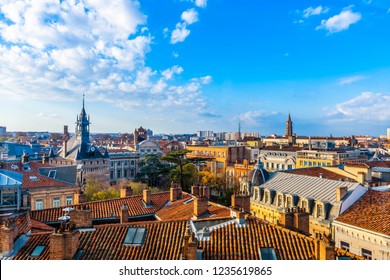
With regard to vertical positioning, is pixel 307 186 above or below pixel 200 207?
above

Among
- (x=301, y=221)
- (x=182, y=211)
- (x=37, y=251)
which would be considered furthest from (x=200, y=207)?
(x=37, y=251)

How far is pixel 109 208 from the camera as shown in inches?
430

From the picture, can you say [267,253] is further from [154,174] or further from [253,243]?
[154,174]

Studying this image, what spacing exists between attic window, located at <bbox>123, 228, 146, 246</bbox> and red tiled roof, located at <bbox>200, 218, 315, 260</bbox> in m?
1.32

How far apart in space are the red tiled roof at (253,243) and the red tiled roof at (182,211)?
214 cm

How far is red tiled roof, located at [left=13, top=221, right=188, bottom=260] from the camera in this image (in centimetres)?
626

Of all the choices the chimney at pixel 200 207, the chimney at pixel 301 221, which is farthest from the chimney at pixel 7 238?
the chimney at pixel 301 221

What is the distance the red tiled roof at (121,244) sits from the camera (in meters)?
6.26

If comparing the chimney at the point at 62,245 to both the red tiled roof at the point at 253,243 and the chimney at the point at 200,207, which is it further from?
the chimney at the point at 200,207

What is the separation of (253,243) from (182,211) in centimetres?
433

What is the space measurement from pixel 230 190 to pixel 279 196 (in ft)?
42.6

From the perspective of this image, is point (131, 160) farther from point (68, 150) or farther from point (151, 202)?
point (151, 202)

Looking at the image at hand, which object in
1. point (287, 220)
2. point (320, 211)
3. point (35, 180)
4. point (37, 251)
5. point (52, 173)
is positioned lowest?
point (320, 211)

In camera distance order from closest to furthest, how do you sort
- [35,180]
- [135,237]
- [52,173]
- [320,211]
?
1. [135,237]
2. [320,211]
3. [35,180]
4. [52,173]
